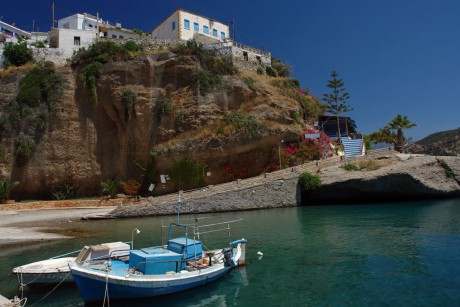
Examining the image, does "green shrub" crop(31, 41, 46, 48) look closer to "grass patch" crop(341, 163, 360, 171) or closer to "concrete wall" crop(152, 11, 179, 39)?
"concrete wall" crop(152, 11, 179, 39)

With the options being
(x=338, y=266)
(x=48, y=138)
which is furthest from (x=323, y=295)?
(x=48, y=138)

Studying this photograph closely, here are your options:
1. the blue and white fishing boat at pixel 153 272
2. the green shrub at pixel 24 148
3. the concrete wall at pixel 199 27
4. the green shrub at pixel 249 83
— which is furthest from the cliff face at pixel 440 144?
the green shrub at pixel 24 148

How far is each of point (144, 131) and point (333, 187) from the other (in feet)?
75.2

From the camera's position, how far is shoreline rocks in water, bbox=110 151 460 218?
32531 millimetres

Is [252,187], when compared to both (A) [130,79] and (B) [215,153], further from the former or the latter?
(A) [130,79]

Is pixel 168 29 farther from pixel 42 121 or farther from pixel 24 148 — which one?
pixel 24 148

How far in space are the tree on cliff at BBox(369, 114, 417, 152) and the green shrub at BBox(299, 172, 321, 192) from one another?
648 inches

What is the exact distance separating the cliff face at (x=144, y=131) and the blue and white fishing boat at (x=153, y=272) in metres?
25.6

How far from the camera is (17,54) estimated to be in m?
45.2

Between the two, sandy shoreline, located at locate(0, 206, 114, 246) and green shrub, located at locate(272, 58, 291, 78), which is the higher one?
green shrub, located at locate(272, 58, 291, 78)

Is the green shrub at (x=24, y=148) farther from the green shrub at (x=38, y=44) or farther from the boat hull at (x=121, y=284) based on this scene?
the boat hull at (x=121, y=284)

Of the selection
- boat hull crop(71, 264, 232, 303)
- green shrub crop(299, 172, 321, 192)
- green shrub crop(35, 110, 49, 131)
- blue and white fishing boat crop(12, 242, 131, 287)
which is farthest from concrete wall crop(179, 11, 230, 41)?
boat hull crop(71, 264, 232, 303)

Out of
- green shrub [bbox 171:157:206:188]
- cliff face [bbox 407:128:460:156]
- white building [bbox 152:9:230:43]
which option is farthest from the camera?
cliff face [bbox 407:128:460:156]

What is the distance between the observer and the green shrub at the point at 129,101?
137 feet
